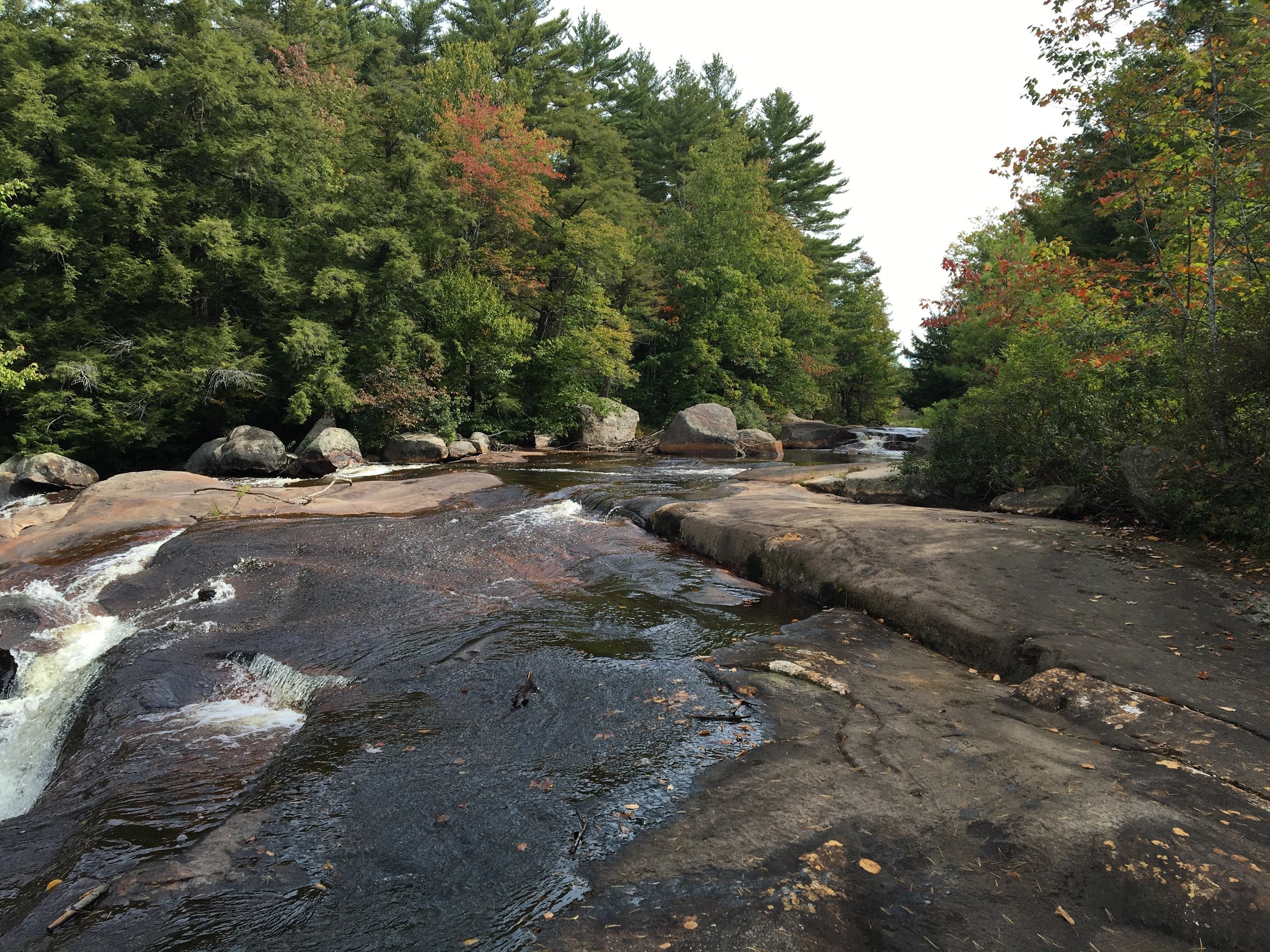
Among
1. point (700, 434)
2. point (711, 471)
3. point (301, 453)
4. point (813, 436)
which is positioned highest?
point (700, 434)

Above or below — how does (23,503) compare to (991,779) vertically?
below

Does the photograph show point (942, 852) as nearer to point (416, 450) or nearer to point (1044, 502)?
Answer: point (1044, 502)

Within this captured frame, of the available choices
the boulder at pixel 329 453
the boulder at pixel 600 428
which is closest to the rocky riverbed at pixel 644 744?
the boulder at pixel 329 453

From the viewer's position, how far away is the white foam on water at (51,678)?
187 inches

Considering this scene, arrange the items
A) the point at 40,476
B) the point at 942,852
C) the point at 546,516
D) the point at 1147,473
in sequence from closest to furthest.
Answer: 1. the point at 942,852
2. the point at 1147,473
3. the point at 546,516
4. the point at 40,476

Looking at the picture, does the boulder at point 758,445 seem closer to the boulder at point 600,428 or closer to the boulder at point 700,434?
the boulder at point 700,434

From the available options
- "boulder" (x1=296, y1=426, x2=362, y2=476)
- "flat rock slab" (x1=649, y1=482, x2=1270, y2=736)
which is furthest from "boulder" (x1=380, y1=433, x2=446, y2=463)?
"flat rock slab" (x1=649, y1=482, x2=1270, y2=736)

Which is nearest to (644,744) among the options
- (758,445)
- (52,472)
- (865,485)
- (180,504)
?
(865,485)

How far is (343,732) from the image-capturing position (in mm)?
4527

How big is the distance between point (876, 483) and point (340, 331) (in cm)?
1684

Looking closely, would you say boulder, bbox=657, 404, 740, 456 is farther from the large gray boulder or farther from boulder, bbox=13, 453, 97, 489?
boulder, bbox=13, 453, 97, 489

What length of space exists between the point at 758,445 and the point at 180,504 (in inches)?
740

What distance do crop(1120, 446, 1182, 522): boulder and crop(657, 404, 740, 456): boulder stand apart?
1561cm

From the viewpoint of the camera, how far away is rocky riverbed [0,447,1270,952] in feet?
9.23
